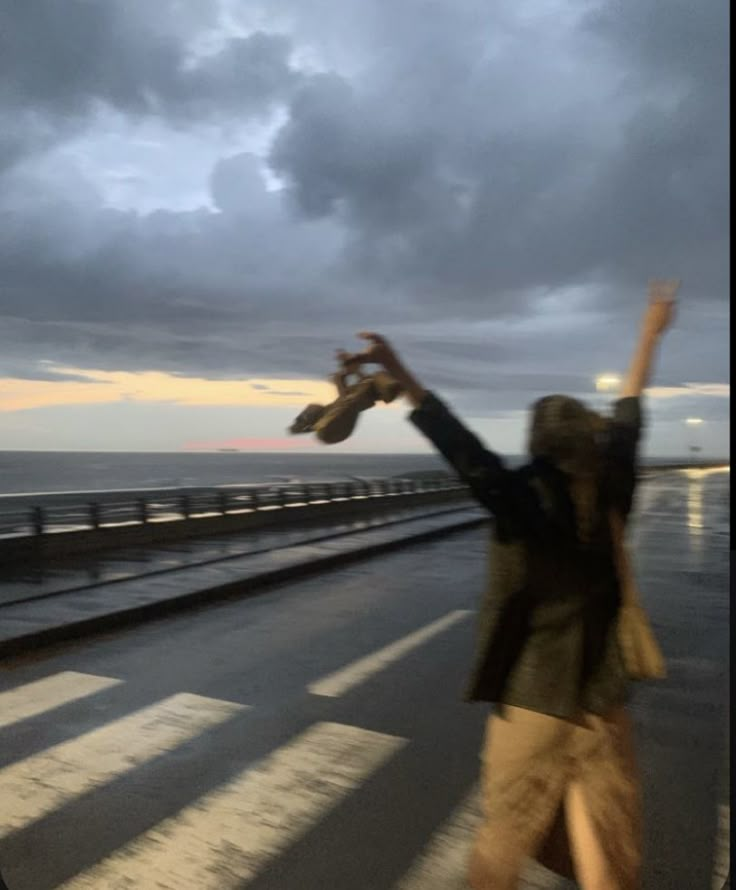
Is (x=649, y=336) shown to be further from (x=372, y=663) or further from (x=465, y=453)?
(x=372, y=663)

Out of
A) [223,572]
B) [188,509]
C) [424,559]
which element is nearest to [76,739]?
[223,572]

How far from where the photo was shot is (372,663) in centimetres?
862

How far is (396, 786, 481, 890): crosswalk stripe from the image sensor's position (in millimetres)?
3982

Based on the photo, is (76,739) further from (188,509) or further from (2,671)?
(188,509)

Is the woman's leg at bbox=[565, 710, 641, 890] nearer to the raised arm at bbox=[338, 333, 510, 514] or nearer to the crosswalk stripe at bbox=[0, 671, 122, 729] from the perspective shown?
the raised arm at bbox=[338, 333, 510, 514]

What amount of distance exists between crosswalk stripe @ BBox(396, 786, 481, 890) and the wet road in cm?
1

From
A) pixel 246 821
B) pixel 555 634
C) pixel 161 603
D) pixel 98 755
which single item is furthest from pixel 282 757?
pixel 161 603

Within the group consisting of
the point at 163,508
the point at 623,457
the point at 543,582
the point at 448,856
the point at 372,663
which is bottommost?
the point at 372,663

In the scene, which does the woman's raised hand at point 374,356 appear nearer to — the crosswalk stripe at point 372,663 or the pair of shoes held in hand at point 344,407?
the pair of shoes held in hand at point 344,407

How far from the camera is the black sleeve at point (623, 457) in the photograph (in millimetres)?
2652

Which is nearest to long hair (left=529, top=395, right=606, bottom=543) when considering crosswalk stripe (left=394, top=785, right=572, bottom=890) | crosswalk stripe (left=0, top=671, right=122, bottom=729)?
crosswalk stripe (left=394, top=785, right=572, bottom=890)

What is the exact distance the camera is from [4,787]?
5207 millimetres

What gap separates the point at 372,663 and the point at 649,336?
20.7ft

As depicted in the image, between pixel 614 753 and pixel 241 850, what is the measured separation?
2.32m
